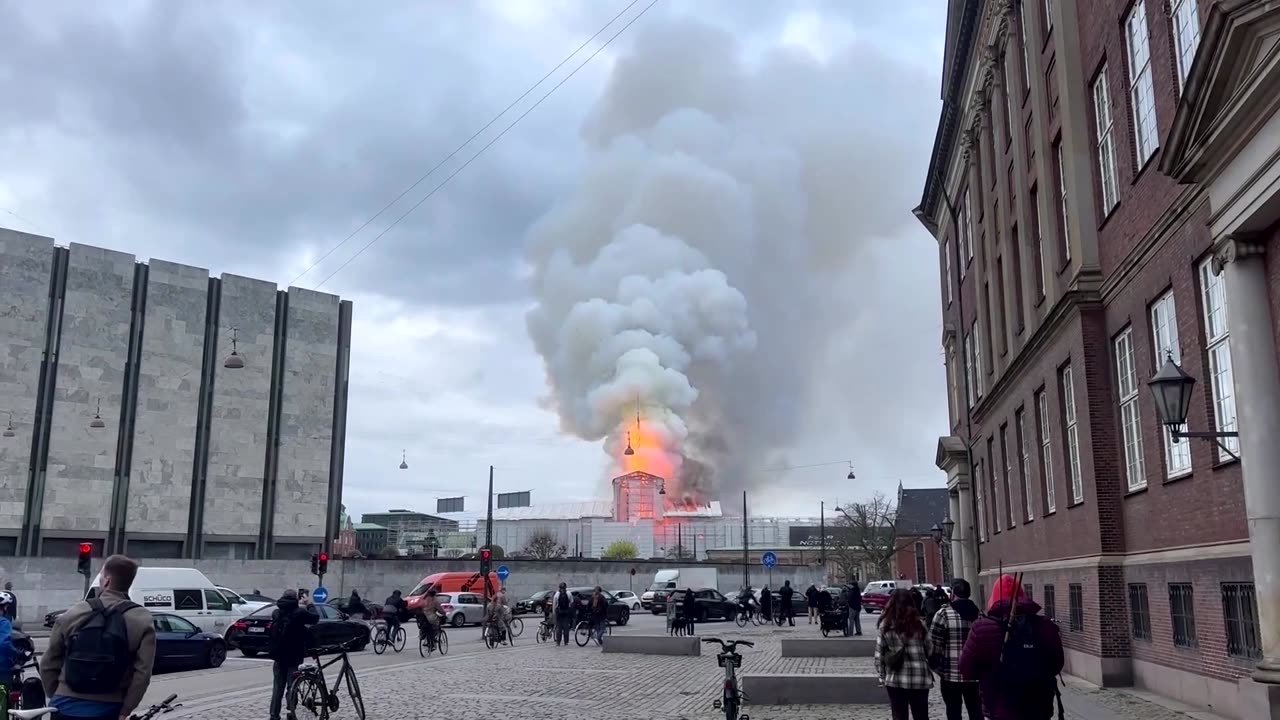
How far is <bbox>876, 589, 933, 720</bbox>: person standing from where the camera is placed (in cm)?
998

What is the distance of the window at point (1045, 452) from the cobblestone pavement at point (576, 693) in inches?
212

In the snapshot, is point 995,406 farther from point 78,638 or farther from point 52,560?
point 52,560

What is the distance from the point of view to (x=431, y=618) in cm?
2859

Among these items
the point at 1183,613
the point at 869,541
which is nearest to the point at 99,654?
the point at 1183,613

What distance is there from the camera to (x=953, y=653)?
34.5ft

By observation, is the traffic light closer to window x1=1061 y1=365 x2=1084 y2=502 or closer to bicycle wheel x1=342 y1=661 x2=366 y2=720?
bicycle wheel x1=342 y1=661 x2=366 y2=720

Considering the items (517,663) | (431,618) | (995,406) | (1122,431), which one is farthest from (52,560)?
(1122,431)

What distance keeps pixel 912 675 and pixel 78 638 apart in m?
6.75

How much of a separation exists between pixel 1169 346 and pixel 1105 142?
5060 mm

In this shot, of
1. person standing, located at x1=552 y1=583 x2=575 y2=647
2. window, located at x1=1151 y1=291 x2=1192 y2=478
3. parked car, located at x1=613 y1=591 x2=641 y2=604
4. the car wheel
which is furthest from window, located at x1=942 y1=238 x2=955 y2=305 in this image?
the car wheel

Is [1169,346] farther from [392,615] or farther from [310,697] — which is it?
[392,615]

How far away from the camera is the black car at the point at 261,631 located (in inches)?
1124

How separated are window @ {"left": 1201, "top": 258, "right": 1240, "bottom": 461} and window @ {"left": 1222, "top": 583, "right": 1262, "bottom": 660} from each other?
5.47 ft

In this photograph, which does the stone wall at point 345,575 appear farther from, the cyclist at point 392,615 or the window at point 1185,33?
the window at point 1185,33
